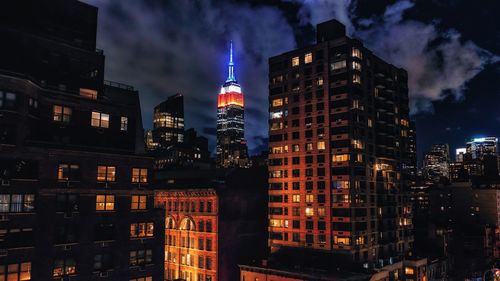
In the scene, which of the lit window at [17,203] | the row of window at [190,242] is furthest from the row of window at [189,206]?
the lit window at [17,203]

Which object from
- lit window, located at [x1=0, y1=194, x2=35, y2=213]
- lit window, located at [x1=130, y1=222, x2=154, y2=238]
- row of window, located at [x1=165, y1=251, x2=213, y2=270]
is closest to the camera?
lit window, located at [x1=0, y1=194, x2=35, y2=213]

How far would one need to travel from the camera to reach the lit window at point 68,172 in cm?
4881

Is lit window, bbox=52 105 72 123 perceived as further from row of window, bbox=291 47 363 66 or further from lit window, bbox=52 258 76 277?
row of window, bbox=291 47 363 66

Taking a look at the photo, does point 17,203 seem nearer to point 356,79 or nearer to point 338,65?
point 338,65

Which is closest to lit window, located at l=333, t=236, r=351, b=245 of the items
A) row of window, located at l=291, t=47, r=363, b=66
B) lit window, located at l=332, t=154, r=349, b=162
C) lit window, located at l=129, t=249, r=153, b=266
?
lit window, located at l=332, t=154, r=349, b=162

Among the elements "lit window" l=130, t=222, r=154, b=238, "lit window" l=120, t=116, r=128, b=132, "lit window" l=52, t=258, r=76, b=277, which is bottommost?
"lit window" l=52, t=258, r=76, b=277

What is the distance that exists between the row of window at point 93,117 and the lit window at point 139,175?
5.81m

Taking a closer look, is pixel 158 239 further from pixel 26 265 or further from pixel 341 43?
pixel 341 43

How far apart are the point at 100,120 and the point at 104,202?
10.6 meters

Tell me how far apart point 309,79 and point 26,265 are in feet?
225

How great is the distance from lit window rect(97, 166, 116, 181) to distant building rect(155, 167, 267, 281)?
38100mm

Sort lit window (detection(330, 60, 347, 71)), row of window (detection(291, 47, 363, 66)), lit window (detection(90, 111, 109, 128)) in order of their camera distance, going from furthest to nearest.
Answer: row of window (detection(291, 47, 363, 66)), lit window (detection(330, 60, 347, 71)), lit window (detection(90, 111, 109, 128))

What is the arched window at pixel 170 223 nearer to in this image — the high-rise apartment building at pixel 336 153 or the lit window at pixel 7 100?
the high-rise apartment building at pixel 336 153

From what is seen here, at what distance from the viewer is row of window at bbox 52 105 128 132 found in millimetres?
50281
